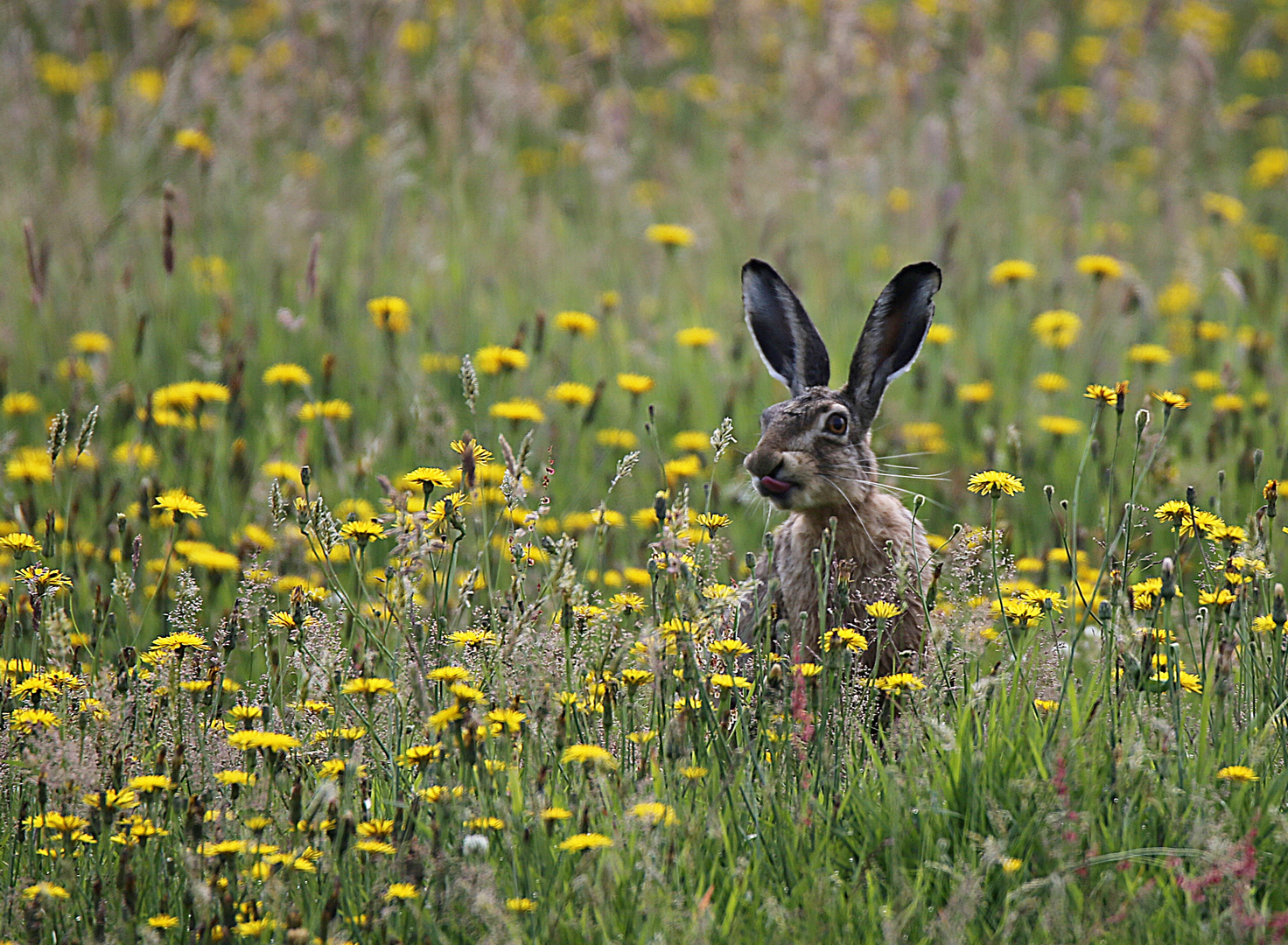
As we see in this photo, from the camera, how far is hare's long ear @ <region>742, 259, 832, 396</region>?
459 cm

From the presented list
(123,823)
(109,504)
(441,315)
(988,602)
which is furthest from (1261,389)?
(123,823)

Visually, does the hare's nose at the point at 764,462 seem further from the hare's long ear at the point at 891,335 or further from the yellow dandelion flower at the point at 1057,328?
the yellow dandelion flower at the point at 1057,328

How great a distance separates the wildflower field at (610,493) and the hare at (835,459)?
0.50 ft

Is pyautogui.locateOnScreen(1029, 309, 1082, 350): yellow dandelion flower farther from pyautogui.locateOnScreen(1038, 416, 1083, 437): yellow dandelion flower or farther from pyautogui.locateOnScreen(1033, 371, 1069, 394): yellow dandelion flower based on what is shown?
pyautogui.locateOnScreen(1038, 416, 1083, 437): yellow dandelion flower

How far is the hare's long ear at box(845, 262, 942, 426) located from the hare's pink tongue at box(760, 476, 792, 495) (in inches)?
21.3

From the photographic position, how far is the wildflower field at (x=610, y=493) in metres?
2.76

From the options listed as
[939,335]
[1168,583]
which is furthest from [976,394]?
[1168,583]

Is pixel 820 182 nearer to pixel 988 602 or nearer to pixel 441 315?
pixel 441 315

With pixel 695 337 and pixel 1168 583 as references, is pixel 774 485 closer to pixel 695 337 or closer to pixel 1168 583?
pixel 1168 583

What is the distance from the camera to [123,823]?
114 inches

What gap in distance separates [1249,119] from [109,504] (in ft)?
31.4

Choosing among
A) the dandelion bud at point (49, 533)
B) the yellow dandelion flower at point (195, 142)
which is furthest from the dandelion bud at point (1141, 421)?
the yellow dandelion flower at point (195, 142)

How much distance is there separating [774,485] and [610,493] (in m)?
0.73

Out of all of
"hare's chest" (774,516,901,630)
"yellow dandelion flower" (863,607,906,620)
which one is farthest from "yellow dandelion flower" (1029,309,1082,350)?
"yellow dandelion flower" (863,607,906,620)
